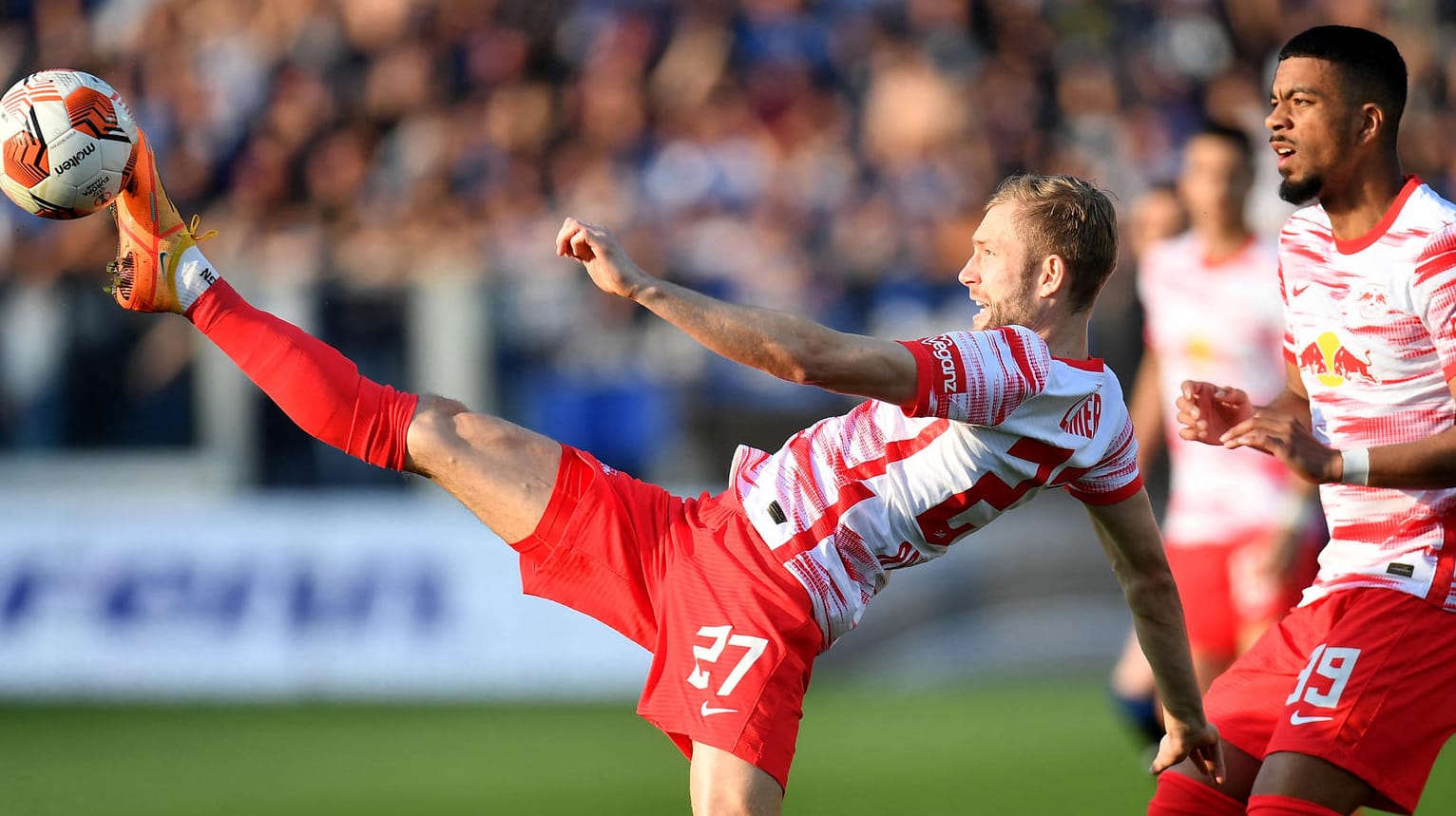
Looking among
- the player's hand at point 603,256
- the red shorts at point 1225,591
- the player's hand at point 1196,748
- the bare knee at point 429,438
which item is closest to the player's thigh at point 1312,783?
the player's hand at point 1196,748

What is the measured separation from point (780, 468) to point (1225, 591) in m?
3.02

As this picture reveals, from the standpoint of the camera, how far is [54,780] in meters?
7.95

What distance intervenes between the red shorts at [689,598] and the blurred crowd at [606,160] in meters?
6.12

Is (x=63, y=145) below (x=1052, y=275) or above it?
above

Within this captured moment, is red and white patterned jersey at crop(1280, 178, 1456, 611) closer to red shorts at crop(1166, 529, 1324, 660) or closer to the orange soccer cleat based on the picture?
red shorts at crop(1166, 529, 1324, 660)

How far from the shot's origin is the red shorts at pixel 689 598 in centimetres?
432

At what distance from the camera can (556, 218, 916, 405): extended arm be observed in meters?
3.91

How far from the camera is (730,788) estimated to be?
422 centimetres

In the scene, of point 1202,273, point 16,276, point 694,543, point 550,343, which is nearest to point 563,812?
point 694,543

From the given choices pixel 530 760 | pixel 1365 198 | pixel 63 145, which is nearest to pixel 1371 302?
pixel 1365 198

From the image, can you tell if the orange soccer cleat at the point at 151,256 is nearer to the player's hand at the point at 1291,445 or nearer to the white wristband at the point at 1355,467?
the player's hand at the point at 1291,445

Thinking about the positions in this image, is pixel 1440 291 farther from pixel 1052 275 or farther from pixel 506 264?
pixel 506 264

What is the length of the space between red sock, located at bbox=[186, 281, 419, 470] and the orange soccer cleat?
0.06 meters

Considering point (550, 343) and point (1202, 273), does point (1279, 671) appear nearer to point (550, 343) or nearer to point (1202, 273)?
point (1202, 273)
